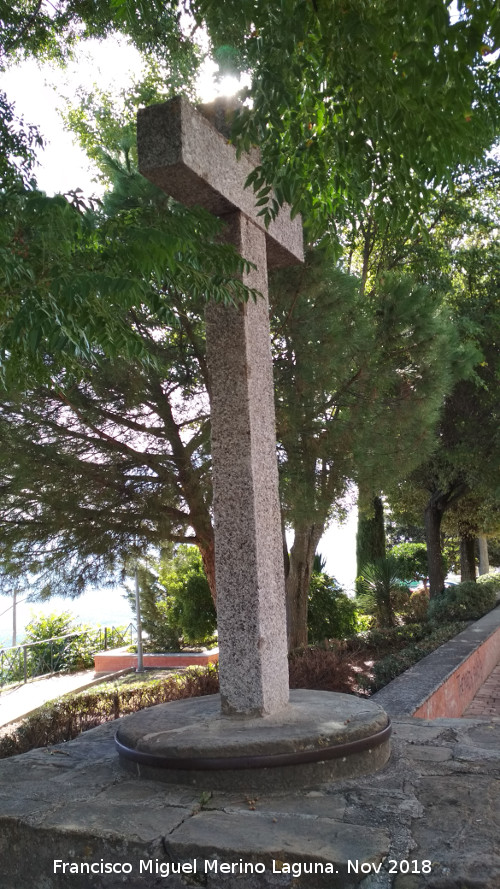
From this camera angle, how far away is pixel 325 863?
7.00ft

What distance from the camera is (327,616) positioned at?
12406mm

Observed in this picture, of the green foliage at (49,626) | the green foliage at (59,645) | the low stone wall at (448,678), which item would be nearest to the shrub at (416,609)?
the low stone wall at (448,678)

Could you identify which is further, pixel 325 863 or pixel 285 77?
pixel 285 77

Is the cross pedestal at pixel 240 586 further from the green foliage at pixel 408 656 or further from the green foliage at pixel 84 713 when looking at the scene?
the green foliage at pixel 408 656

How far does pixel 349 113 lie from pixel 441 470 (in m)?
10.7

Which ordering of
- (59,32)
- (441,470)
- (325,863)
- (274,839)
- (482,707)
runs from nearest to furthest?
(325,863), (274,839), (482,707), (59,32), (441,470)

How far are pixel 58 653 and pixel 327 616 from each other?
553 cm

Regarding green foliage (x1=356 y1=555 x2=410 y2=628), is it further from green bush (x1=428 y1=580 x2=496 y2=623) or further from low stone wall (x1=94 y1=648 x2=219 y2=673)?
low stone wall (x1=94 y1=648 x2=219 y2=673)

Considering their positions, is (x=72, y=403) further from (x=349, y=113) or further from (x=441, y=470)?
(x=441, y=470)

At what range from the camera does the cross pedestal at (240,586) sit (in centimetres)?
288

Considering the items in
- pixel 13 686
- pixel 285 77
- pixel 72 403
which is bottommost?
pixel 13 686

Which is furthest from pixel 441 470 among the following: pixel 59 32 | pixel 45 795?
pixel 45 795

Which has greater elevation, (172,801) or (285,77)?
(285,77)

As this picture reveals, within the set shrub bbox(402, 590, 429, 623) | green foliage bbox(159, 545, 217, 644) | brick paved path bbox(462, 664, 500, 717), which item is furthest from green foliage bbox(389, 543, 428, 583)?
brick paved path bbox(462, 664, 500, 717)
